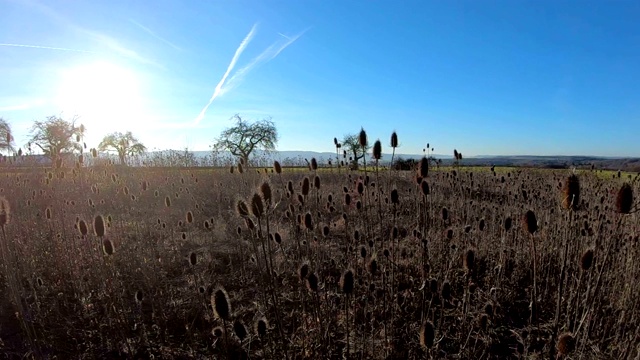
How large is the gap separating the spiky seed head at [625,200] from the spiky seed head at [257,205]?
3.03 meters

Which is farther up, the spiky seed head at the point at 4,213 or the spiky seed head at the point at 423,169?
the spiky seed head at the point at 423,169

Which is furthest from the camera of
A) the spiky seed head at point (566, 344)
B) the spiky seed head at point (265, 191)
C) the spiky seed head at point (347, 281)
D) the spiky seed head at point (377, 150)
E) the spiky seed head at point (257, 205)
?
the spiky seed head at point (377, 150)

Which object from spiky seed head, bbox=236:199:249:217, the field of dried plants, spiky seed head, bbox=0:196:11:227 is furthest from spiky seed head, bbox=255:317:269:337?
spiky seed head, bbox=0:196:11:227

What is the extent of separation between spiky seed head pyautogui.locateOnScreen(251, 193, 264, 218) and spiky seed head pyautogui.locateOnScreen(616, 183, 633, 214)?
9.94ft

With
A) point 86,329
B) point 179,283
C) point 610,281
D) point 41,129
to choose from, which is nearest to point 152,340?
point 86,329

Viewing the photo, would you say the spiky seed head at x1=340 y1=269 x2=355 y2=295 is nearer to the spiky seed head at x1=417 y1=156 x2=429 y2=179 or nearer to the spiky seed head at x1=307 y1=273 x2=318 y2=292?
the spiky seed head at x1=307 y1=273 x2=318 y2=292

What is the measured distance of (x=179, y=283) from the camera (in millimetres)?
6418

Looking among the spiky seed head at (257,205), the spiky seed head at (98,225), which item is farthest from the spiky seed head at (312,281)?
the spiky seed head at (98,225)

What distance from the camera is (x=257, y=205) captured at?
286 cm

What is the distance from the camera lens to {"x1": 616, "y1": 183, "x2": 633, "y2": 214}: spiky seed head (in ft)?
9.63

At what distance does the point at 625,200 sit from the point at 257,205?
3.08m

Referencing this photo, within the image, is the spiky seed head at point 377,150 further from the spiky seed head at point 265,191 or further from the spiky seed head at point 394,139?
the spiky seed head at point 265,191

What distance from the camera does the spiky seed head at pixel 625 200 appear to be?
2936mm

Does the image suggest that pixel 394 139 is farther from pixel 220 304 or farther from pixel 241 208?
pixel 220 304
